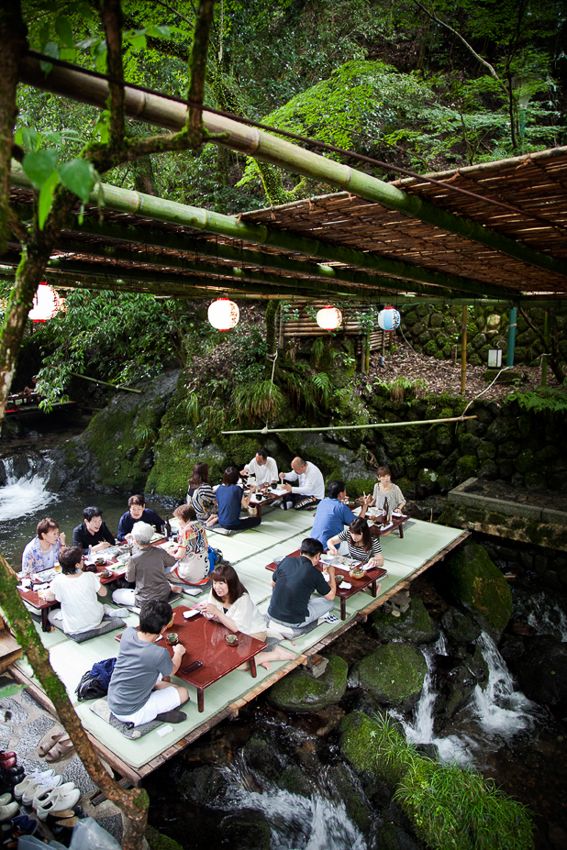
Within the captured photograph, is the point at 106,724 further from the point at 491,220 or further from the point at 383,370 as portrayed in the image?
the point at 383,370

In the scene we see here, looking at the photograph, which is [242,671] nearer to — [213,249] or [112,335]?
[213,249]

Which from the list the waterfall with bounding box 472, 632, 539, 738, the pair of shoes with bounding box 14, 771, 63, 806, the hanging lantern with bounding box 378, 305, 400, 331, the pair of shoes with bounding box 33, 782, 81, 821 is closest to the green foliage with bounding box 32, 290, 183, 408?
the hanging lantern with bounding box 378, 305, 400, 331

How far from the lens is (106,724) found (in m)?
5.30

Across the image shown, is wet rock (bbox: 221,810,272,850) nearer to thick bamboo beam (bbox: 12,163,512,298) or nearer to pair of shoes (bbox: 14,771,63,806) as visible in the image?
pair of shoes (bbox: 14,771,63,806)

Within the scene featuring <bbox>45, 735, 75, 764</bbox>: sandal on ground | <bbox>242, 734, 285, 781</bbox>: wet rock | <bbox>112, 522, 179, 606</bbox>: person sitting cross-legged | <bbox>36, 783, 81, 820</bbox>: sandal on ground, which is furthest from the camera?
<bbox>112, 522, 179, 606</bbox>: person sitting cross-legged

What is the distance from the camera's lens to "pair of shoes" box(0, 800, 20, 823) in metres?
4.27

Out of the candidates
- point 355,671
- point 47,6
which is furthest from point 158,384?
point 47,6

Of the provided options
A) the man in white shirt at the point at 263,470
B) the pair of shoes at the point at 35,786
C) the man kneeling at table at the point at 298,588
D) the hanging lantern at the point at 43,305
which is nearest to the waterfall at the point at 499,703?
the man kneeling at table at the point at 298,588

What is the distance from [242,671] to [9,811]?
8.57 ft

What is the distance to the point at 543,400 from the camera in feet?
40.0

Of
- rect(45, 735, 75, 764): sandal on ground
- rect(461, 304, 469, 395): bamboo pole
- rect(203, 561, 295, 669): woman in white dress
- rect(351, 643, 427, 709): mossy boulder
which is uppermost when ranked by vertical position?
rect(461, 304, 469, 395): bamboo pole

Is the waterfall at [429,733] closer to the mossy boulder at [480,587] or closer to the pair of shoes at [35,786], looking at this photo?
the mossy boulder at [480,587]

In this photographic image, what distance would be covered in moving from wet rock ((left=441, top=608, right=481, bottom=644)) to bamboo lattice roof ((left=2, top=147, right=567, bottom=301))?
549 centimetres

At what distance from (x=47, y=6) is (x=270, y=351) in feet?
40.0
